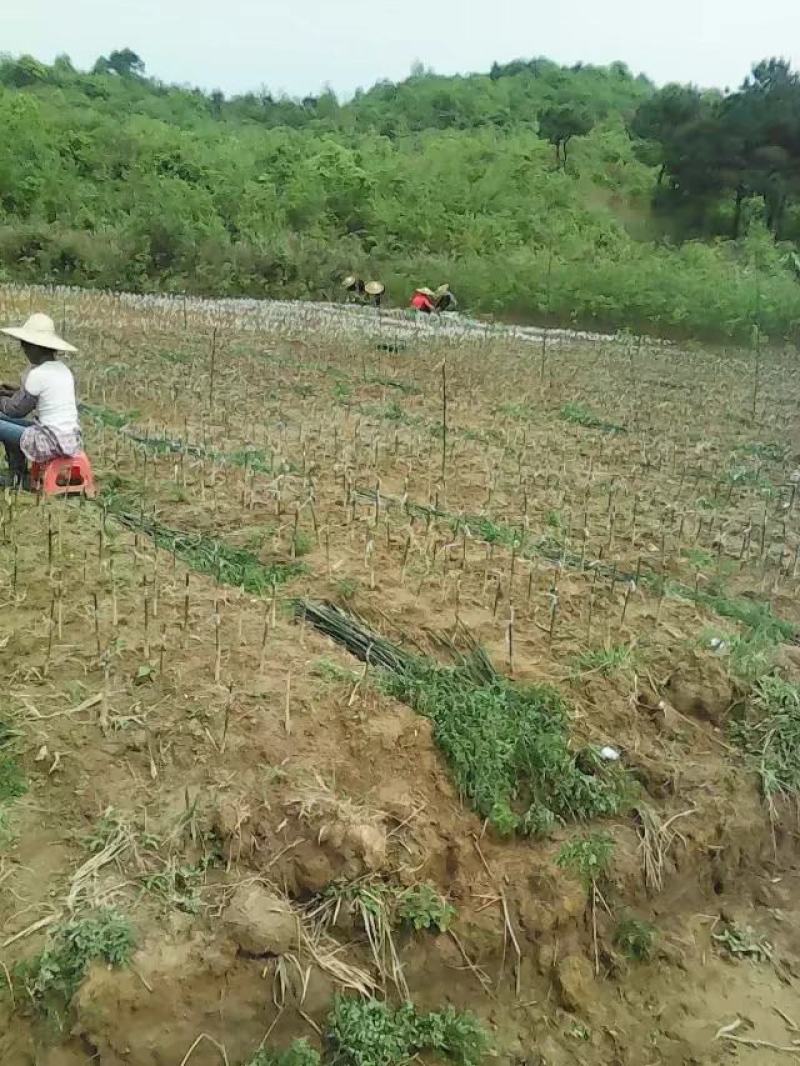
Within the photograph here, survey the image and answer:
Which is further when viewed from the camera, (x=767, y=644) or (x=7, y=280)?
(x=7, y=280)

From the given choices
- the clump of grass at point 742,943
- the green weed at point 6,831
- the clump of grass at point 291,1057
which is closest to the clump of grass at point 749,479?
the clump of grass at point 742,943

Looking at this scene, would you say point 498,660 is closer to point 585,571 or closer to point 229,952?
point 585,571

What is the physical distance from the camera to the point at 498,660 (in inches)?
175

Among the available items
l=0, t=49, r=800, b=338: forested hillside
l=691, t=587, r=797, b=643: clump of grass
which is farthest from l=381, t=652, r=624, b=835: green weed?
l=0, t=49, r=800, b=338: forested hillside

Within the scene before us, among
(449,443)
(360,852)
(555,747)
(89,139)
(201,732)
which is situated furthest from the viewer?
(89,139)

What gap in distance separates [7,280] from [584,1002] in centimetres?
1964

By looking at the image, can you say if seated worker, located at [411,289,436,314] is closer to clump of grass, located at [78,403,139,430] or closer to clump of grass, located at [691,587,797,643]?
clump of grass, located at [78,403,139,430]

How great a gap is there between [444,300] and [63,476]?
15.6 m

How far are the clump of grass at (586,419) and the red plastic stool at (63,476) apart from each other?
5.29 metres

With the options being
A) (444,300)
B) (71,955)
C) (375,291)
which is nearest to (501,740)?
(71,955)

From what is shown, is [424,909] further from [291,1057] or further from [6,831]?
[6,831]

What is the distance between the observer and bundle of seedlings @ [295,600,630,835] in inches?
147

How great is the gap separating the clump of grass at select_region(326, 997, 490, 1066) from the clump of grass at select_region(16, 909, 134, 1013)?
656 millimetres

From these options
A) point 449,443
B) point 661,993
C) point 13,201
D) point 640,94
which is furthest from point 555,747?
point 640,94
